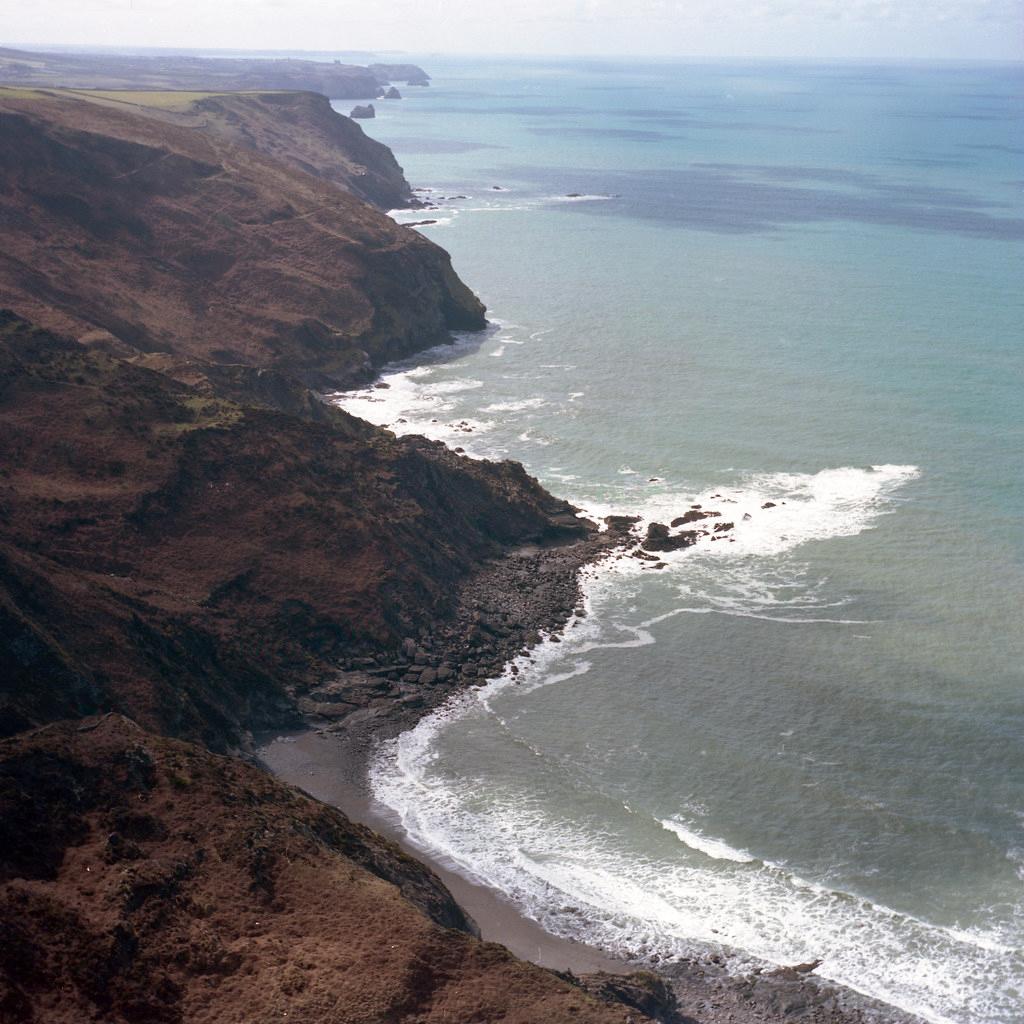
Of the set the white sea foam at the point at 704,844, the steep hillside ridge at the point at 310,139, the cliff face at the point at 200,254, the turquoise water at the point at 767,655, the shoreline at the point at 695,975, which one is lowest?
the shoreline at the point at 695,975

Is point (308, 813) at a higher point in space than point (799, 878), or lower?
higher

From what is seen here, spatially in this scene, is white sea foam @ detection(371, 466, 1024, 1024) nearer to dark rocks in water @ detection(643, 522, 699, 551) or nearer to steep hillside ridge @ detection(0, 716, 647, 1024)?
steep hillside ridge @ detection(0, 716, 647, 1024)

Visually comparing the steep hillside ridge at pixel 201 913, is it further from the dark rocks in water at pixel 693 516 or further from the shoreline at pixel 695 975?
the dark rocks in water at pixel 693 516

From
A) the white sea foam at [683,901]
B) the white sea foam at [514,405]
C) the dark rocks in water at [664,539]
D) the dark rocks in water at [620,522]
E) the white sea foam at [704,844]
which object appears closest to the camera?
the white sea foam at [683,901]

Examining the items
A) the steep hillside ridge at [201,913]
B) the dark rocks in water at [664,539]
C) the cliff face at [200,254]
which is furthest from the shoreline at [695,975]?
the cliff face at [200,254]

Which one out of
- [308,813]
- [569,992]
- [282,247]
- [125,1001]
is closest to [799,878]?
[569,992]

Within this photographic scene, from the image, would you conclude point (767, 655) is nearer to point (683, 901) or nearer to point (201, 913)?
point (683, 901)

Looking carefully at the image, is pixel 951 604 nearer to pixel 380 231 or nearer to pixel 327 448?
pixel 327 448
